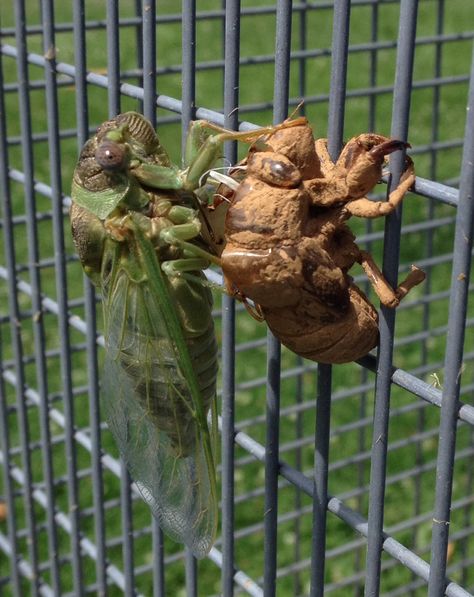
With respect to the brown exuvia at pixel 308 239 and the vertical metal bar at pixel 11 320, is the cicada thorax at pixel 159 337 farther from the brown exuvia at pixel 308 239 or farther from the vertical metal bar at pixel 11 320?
the vertical metal bar at pixel 11 320

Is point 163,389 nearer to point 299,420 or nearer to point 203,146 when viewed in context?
point 203,146

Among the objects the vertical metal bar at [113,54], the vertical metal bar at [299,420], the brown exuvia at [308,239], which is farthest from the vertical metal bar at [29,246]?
the brown exuvia at [308,239]

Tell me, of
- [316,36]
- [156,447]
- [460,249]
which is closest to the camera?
[460,249]

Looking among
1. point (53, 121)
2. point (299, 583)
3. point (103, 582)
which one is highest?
point (53, 121)

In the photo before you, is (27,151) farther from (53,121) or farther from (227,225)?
(227,225)

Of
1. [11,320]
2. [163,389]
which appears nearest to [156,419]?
[163,389]

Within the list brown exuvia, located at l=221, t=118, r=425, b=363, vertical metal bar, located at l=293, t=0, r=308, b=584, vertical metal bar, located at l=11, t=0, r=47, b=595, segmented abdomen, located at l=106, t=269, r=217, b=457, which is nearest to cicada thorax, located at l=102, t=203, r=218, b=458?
segmented abdomen, located at l=106, t=269, r=217, b=457

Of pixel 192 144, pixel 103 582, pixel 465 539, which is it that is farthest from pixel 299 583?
pixel 192 144
